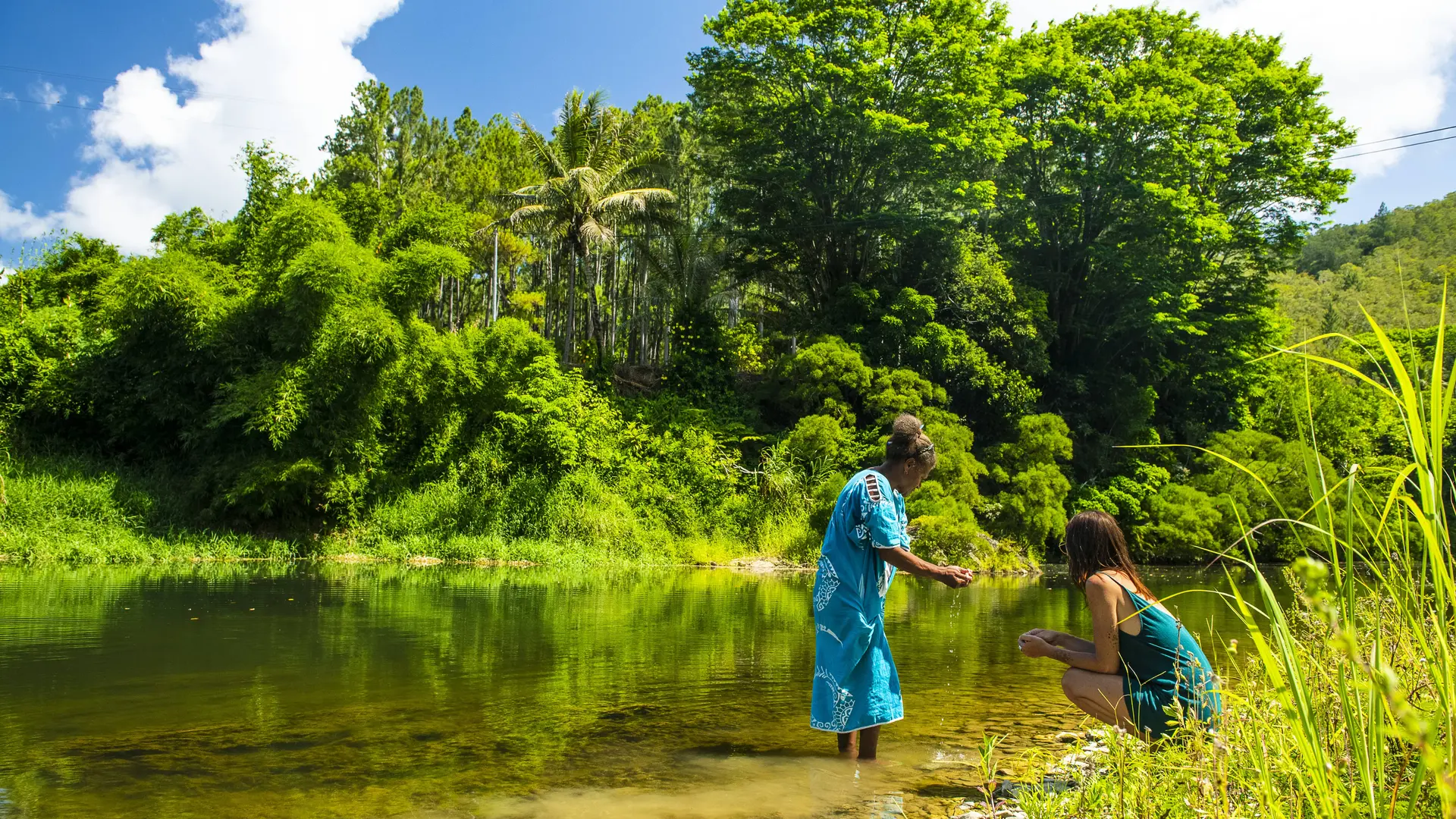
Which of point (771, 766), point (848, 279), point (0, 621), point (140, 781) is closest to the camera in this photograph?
point (140, 781)

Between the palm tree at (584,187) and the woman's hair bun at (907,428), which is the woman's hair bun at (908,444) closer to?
the woman's hair bun at (907,428)

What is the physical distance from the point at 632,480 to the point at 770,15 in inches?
464

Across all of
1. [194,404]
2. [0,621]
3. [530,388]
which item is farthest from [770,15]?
[0,621]

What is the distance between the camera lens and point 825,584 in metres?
4.88

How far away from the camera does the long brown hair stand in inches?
153

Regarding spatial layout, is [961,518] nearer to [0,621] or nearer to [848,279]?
[848,279]

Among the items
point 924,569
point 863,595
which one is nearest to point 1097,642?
point 924,569

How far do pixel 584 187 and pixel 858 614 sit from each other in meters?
22.0

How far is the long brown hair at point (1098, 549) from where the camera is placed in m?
3.88

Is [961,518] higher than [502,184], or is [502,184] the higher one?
[502,184]

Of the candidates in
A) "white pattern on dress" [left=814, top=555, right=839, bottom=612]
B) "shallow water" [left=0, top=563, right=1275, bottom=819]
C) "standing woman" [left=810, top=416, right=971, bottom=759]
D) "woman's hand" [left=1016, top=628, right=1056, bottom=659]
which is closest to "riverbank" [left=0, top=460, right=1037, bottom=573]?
"shallow water" [left=0, top=563, right=1275, bottom=819]

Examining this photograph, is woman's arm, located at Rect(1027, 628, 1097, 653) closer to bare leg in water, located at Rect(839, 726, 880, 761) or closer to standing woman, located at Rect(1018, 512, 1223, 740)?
standing woman, located at Rect(1018, 512, 1223, 740)

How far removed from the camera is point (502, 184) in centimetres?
3353

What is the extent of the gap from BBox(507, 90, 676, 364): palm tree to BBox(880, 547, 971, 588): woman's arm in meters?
21.2
